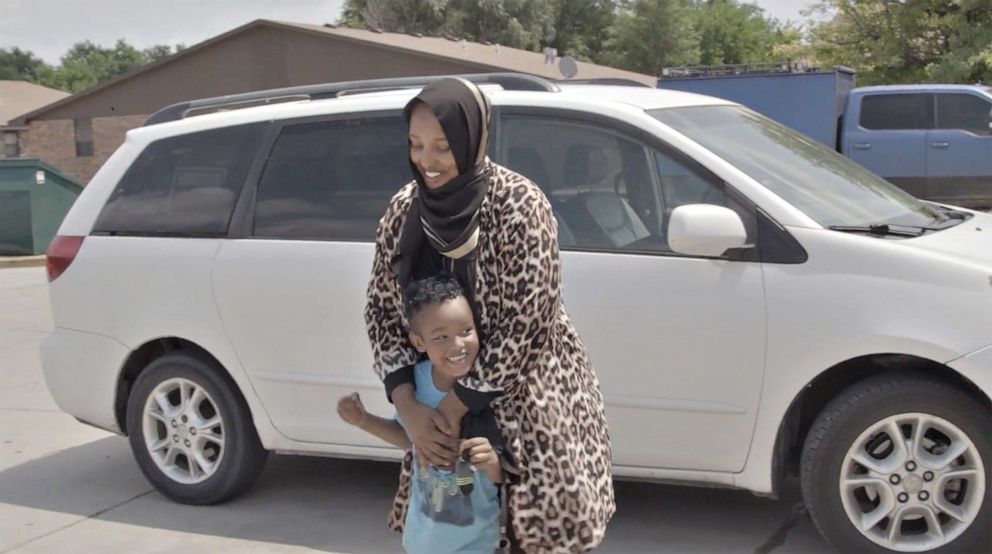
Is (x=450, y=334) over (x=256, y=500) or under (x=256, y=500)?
over

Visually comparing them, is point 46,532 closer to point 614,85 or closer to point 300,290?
point 300,290

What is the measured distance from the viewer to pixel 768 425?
13.9 feet

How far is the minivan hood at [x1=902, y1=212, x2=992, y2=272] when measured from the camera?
411cm

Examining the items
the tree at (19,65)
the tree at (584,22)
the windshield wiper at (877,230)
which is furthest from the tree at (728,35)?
the tree at (19,65)

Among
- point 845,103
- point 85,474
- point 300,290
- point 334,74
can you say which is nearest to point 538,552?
point 300,290

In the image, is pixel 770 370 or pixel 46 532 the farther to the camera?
pixel 46 532

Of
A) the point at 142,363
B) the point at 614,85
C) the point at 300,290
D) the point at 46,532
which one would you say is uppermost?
the point at 614,85

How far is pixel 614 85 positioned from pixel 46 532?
3337mm

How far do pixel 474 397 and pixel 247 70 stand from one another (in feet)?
94.4

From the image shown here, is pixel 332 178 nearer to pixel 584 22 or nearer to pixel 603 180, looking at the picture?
pixel 603 180

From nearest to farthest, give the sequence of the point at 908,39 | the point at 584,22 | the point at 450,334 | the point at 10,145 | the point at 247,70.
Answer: the point at 450,334
the point at 908,39
the point at 247,70
the point at 10,145
the point at 584,22

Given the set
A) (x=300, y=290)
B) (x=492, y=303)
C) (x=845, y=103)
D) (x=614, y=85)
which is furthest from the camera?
(x=845, y=103)

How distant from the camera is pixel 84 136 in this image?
113 feet

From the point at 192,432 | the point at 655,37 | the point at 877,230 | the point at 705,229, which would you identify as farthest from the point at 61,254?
the point at 655,37
